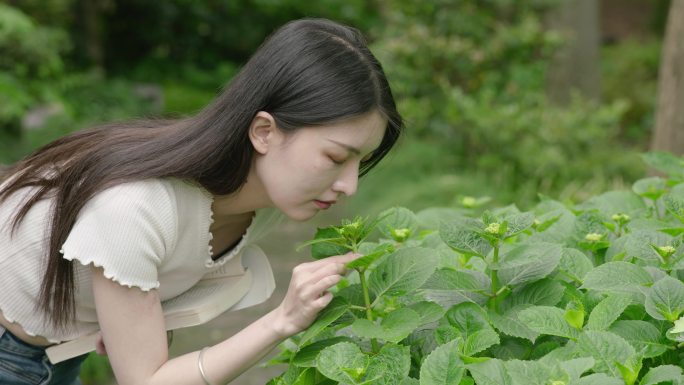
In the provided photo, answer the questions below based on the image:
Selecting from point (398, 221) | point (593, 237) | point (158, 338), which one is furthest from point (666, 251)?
point (158, 338)

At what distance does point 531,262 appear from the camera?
1.46 meters

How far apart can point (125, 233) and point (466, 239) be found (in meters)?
0.67

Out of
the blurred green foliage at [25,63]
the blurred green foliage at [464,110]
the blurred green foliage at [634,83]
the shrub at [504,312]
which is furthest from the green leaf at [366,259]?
the blurred green foliage at [634,83]

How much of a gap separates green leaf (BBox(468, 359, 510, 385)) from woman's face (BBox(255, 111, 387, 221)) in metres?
0.62

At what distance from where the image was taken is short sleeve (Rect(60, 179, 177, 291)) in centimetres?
170

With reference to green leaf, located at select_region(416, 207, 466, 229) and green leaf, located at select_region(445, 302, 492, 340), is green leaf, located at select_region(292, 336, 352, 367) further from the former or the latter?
green leaf, located at select_region(416, 207, 466, 229)

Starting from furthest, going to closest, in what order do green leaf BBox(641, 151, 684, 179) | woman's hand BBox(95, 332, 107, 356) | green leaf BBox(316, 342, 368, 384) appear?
green leaf BBox(641, 151, 684, 179), woman's hand BBox(95, 332, 107, 356), green leaf BBox(316, 342, 368, 384)

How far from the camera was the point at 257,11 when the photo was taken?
16969mm

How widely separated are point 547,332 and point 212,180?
822mm

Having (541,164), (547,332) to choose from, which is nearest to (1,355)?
(547,332)

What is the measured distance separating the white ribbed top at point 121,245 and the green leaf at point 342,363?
54cm

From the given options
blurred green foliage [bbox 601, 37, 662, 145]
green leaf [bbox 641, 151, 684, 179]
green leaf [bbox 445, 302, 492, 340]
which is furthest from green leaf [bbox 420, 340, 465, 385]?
blurred green foliage [bbox 601, 37, 662, 145]

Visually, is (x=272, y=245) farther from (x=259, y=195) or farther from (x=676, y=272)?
(x=676, y=272)

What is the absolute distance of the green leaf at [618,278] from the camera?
1398 millimetres
